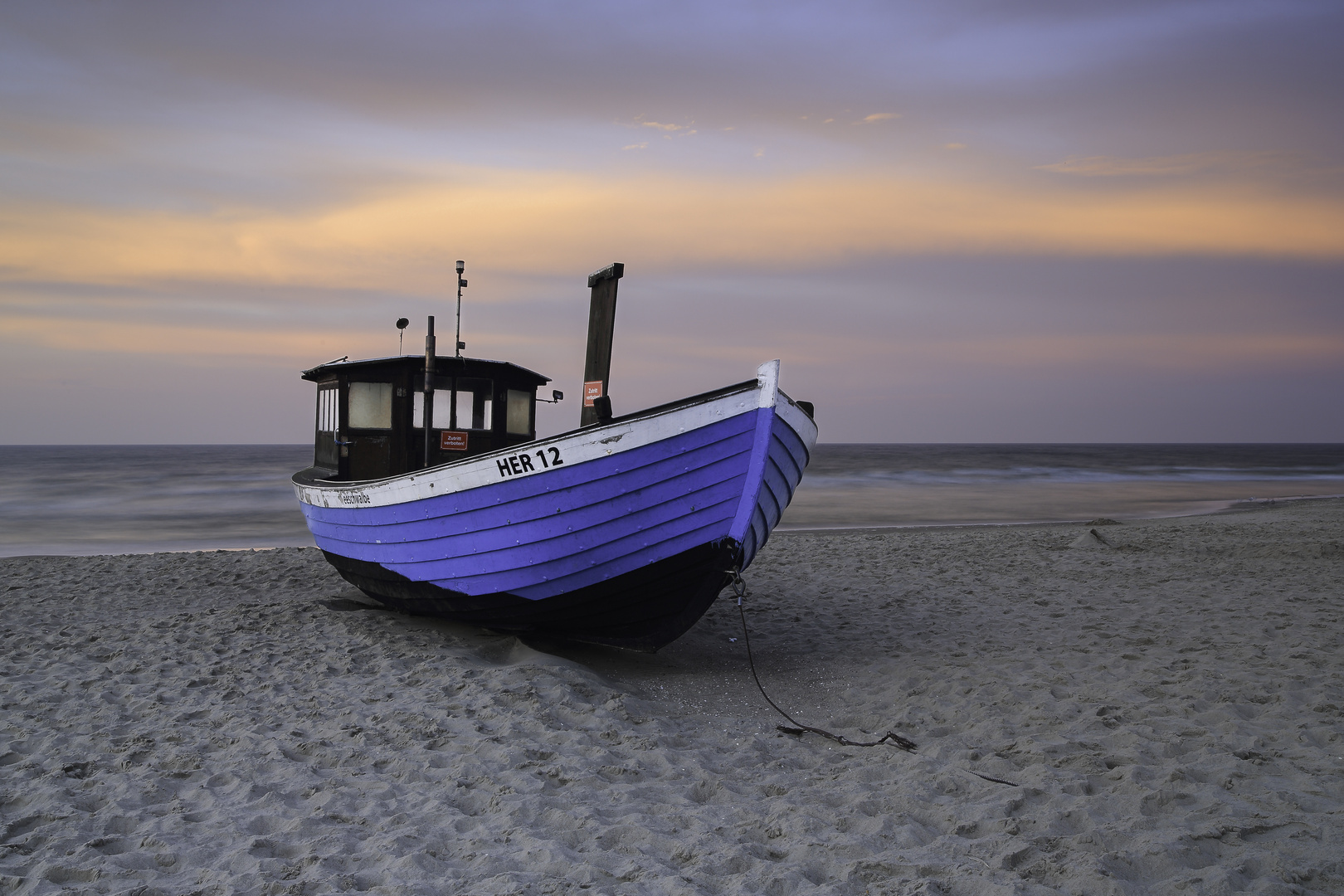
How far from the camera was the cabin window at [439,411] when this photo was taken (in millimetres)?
8094

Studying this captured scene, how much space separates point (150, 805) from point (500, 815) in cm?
162

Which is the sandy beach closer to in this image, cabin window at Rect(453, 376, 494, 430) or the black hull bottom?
the black hull bottom

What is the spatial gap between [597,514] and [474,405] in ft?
10.4

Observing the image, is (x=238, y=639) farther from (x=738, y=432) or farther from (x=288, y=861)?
(x=738, y=432)

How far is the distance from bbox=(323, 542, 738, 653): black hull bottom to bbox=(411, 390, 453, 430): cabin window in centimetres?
188

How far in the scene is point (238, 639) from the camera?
7.12 m

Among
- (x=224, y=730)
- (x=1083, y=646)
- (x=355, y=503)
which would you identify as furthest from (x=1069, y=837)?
(x=355, y=503)

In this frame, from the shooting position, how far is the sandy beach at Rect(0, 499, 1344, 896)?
10.6 ft

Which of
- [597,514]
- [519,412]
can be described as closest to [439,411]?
[519,412]

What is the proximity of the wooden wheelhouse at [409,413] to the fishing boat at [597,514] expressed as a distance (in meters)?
0.33

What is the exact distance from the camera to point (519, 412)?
8.51 m

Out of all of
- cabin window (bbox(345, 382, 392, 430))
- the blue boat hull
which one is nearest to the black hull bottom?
the blue boat hull

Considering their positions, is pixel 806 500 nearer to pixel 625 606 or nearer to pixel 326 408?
pixel 326 408

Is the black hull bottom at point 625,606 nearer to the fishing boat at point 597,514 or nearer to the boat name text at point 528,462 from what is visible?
the fishing boat at point 597,514
